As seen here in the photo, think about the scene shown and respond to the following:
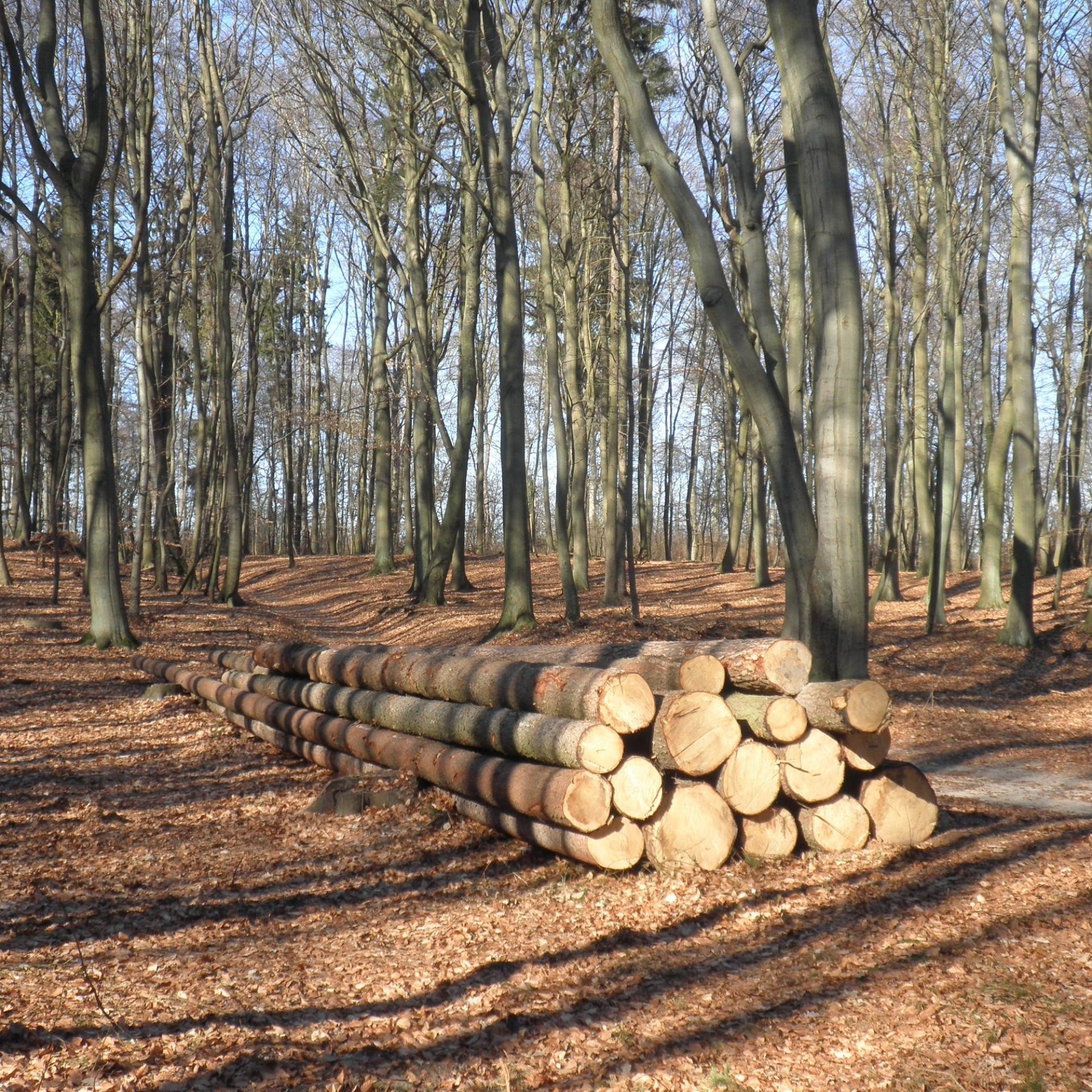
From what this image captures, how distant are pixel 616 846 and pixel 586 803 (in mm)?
312

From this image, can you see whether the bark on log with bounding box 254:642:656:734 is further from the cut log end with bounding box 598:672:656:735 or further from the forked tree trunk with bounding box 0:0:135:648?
the forked tree trunk with bounding box 0:0:135:648

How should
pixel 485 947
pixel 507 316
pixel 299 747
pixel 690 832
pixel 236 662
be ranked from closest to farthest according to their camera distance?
pixel 485 947
pixel 690 832
pixel 299 747
pixel 236 662
pixel 507 316

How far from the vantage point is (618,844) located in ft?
16.8

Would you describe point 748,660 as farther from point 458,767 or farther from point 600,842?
point 458,767

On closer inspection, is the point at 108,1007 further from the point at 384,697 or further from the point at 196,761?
the point at 196,761

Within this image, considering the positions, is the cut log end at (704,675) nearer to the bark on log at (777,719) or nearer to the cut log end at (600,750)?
the bark on log at (777,719)

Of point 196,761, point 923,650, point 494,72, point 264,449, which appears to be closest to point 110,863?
point 196,761

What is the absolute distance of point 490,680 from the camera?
247 inches

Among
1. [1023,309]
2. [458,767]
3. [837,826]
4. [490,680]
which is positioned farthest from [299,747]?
[1023,309]

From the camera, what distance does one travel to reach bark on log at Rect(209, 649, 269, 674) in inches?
395

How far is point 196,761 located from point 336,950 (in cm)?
446

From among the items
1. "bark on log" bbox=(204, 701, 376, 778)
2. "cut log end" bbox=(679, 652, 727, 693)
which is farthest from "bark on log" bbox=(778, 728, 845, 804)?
"bark on log" bbox=(204, 701, 376, 778)

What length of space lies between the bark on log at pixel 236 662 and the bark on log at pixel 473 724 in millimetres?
803

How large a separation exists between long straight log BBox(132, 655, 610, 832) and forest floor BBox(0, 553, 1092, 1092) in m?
0.34
